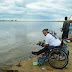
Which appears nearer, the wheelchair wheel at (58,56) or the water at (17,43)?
the wheelchair wheel at (58,56)

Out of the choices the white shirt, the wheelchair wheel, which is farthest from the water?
the white shirt

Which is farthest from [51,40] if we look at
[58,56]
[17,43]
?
[17,43]

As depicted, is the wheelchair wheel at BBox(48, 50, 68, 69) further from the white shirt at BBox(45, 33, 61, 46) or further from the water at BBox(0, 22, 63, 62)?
the water at BBox(0, 22, 63, 62)

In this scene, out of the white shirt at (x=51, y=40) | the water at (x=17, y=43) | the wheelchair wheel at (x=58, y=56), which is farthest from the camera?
the water at (x=17, y=43)

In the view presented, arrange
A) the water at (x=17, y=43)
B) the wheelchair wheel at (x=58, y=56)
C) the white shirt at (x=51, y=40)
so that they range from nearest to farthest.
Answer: the wheelchair wheel at (x=58, y=56) < the white shirt at (x=51, y=40) < the water at (x=17, y=43)

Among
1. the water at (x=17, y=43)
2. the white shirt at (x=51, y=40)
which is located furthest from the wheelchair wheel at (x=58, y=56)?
the water at (x=17, y=43)

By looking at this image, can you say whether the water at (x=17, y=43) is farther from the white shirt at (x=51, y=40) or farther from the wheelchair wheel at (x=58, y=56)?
the white shirt at (x=51, y=40)

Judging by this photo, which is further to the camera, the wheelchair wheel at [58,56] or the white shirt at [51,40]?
the white shirt at [51,40]

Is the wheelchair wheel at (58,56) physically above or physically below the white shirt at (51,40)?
below

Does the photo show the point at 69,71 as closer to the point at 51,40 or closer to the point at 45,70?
the point at 45,70

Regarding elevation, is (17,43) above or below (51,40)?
below

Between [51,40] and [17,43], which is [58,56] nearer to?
[51,40]

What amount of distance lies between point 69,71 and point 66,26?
17.6 feet

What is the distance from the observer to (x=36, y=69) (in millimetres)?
4672
